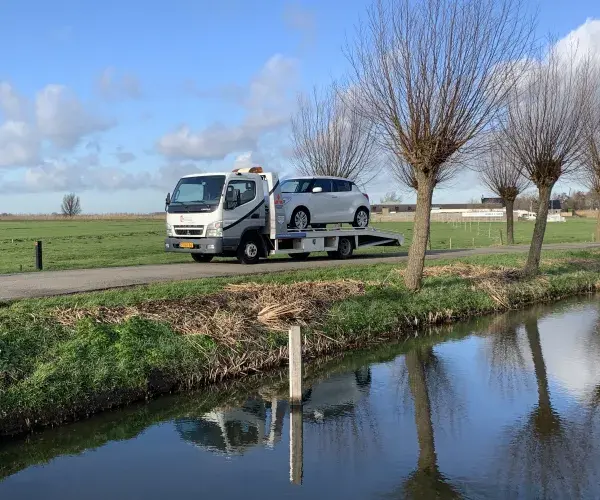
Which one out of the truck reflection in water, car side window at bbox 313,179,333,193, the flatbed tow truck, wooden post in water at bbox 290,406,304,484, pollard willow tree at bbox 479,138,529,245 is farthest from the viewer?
pollard willow tree at bbox 479,138,529,245

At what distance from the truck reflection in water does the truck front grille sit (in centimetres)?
858

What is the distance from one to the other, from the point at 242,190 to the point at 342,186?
3.89 meters

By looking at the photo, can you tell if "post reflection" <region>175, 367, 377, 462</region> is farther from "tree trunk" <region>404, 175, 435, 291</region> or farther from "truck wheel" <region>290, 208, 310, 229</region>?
"truck wheel" <region>290, 208, 310, 229</region>

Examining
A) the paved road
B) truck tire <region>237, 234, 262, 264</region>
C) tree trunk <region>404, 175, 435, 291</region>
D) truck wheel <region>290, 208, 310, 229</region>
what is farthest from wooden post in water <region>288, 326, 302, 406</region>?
truck wheel <region>290, 208, 310, 229</region>

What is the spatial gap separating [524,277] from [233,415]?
12.5 metres

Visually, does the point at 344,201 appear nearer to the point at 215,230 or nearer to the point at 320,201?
the point at 320,201

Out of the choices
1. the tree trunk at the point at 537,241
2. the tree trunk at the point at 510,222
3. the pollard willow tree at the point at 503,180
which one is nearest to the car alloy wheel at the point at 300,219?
the tree trunk at the point at 537,241

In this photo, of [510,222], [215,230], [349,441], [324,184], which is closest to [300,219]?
[324,184]

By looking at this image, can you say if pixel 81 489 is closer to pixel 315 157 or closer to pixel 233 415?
pixel 233 415

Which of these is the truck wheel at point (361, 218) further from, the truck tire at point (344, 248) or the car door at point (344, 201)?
the truck tire at point (344, 248)

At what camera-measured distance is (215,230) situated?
17.2 m

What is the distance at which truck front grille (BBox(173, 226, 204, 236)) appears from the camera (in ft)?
57.1

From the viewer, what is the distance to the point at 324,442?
286 inches

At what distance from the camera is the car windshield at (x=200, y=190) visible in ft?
57.1
